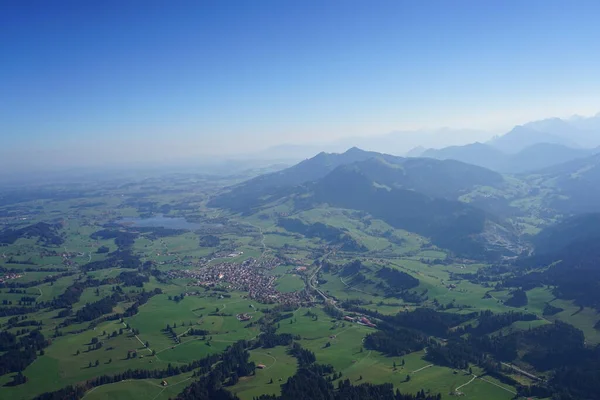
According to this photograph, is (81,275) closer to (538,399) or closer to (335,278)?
(335,278)

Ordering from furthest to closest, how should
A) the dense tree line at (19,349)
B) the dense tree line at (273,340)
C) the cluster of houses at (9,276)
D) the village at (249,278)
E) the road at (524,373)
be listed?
the cluster of houses at (9,276), the village at (249,278), the dense tree line at (273,340), the dense tree line at (19,349), the road at (524,373)

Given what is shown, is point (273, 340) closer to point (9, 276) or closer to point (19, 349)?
point (19, 349)

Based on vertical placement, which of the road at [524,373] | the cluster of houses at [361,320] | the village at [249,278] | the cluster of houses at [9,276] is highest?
the cluster of houses at [9,276]

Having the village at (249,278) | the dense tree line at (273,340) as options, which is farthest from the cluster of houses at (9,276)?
the dense tree line at (273,340)

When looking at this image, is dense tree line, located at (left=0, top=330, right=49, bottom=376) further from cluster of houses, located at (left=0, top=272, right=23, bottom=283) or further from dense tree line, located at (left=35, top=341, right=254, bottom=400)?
cluster of houses, located at (left=0, top=272, right=23, bottom=283)

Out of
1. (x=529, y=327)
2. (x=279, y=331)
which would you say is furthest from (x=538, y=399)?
(x=279, y=331)

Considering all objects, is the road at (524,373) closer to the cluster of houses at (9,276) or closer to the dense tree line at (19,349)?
the dense tree line at (19,349)

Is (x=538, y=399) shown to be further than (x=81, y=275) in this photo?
No

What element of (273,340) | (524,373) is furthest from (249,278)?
(524,373)

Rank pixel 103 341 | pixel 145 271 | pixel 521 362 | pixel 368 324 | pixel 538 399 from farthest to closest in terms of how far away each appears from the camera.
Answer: pixel 145 271 → pixel 368 324 → pixel 103 341 → pixel 521 362 → pixel 538 399

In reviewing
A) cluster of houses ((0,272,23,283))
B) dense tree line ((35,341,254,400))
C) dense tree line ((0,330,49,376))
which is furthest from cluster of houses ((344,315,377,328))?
cluster of houses ((0,272,23,283))

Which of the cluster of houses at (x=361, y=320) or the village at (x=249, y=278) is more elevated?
the village at (x=249, y=278)
